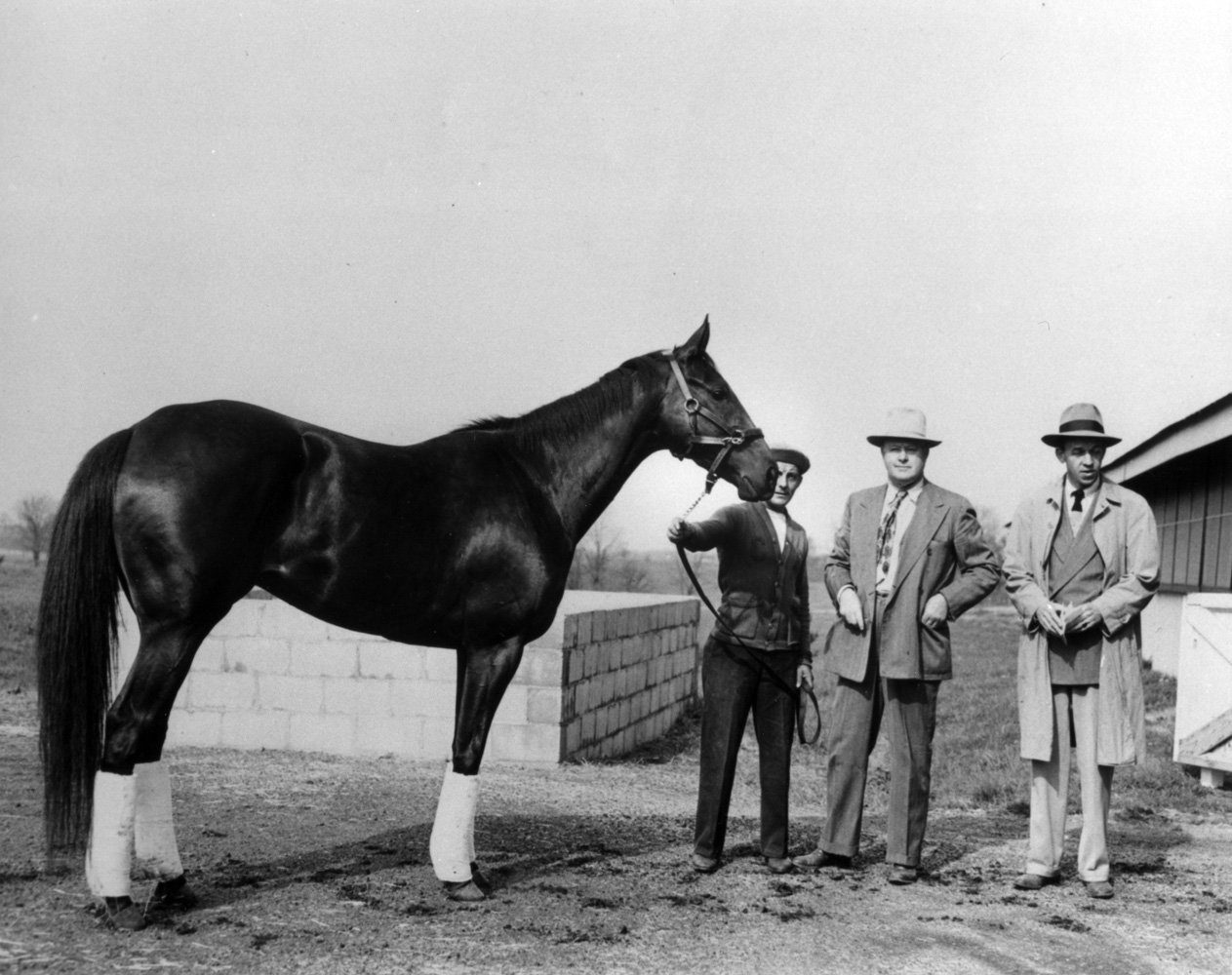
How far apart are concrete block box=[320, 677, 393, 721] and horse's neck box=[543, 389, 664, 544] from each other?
13.7ft

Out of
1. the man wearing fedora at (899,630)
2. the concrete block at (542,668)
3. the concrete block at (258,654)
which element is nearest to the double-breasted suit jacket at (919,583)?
the man wearing fedora at (899,630)

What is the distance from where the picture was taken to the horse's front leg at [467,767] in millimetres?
4016

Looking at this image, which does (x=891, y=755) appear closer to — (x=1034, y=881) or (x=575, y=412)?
(x=1034, y=881)

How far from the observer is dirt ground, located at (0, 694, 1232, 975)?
3.44 meters

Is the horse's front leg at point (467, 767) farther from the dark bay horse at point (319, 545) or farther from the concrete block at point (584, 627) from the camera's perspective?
the concrete block at point (584, 627)

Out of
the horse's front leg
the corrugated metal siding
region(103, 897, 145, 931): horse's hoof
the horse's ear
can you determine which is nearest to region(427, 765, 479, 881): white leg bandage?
the horse's front leg

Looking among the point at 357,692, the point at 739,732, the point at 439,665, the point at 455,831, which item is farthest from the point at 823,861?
the point at 357,692

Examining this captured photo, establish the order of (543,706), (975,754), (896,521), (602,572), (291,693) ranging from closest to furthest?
(896,521) → (543,706) → (291,693) → (975,754) → (602,572)

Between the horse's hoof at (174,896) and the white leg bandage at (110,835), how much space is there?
0.71ft

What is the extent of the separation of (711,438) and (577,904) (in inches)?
75.3

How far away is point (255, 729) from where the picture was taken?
8.17 meters

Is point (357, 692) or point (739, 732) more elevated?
point (739, 732)

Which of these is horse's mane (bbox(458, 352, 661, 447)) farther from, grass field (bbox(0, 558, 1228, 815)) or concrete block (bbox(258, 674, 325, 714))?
concrete block (bbox(258, 674, 325, 714))

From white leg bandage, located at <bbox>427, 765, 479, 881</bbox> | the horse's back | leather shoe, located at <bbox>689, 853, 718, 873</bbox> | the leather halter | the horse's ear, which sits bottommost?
leather shoe, located at <bbox>689, 853, 718, 873</bbox>
